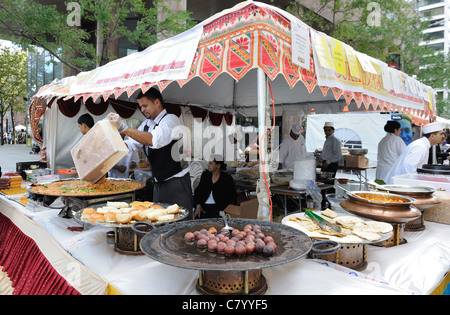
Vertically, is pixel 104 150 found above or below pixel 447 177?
above

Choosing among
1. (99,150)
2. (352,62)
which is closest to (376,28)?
(352,62)

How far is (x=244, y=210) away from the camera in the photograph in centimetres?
473

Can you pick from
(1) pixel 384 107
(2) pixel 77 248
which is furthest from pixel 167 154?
(1) pixel 384 107

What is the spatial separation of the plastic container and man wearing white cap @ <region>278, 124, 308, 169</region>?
563 cm

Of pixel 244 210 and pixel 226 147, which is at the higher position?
pixel 226 147

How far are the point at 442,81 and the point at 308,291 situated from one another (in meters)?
17.6

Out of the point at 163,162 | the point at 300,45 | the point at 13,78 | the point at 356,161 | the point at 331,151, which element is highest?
the point at 13,78

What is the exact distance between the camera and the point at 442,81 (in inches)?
574

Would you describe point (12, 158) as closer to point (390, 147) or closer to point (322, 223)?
point (390, 147)

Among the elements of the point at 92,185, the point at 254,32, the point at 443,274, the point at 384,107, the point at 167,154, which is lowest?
the point at 443,274

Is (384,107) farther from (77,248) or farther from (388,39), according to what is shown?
(388,39)

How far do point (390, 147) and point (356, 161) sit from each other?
4.44 feet

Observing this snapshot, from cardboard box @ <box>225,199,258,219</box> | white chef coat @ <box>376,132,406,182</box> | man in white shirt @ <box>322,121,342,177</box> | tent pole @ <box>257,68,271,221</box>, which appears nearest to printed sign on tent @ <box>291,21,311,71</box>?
tent pole @ <box>257,68,271,221</box>

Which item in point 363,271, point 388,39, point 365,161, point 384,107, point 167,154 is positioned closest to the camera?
point 363,271
